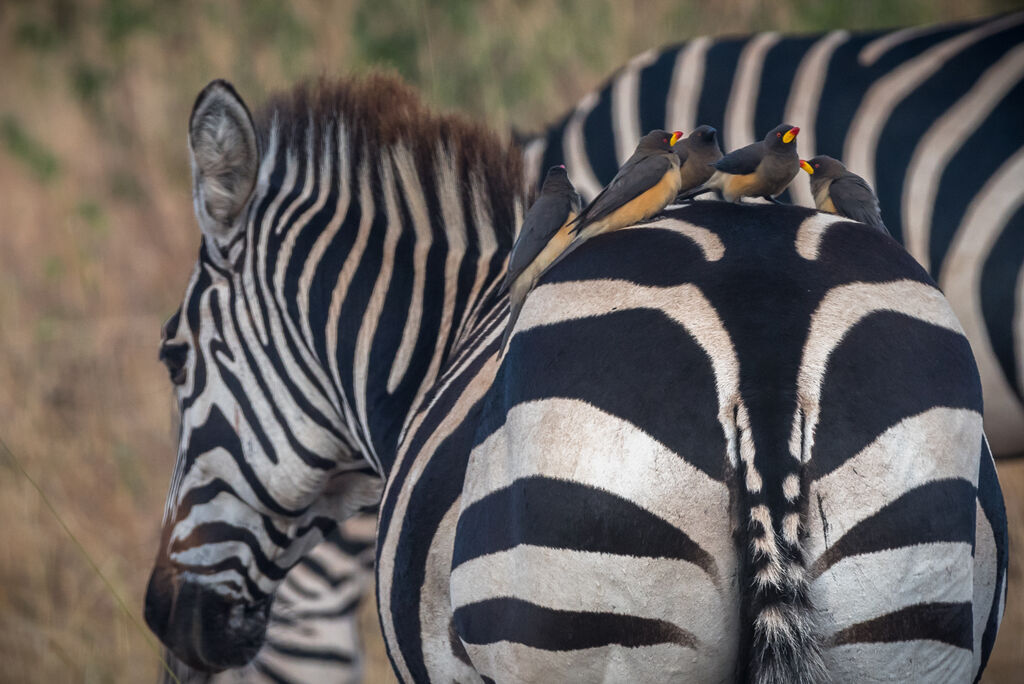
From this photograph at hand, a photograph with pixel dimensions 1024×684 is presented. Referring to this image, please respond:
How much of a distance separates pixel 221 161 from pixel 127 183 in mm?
5783

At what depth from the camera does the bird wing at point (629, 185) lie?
2.21 metres

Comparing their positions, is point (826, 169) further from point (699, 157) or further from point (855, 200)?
point (699, 157)

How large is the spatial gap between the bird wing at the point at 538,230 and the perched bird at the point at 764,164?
1.05ft

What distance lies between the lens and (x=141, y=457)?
22.6 feet

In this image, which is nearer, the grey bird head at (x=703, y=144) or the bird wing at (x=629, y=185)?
the bird wing at (x=629, y=185)

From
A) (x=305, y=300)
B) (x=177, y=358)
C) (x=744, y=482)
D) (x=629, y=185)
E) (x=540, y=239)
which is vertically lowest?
(x=744, y=482)

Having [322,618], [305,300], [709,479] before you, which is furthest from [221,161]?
[322,618]

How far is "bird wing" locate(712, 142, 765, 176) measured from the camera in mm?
2484

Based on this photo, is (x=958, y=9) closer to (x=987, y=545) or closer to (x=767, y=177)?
(x=767, y=177)

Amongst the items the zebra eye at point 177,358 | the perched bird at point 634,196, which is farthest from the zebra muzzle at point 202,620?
the perched bird at point 634,196

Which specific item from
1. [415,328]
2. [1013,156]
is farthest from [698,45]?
[415,328]

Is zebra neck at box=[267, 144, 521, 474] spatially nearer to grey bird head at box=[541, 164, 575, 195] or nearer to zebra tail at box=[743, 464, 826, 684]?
grey bird head at box=[541, 164, 575, 195]

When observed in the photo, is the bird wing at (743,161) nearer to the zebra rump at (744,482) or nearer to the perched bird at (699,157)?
the perched bird at (699,157)

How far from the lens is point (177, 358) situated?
3.18 m
